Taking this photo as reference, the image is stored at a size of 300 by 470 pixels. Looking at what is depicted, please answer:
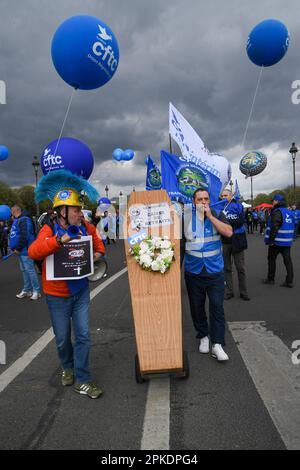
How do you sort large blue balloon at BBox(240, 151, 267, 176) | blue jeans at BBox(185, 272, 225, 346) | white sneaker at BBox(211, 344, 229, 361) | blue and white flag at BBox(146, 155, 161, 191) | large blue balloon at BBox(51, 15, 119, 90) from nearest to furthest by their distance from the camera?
white sneaker at BBox(211, 344, 229, 361) → blue jeans at BBox(185, 272, 225, 346) → large blue balloon at BBox(51, 15, 119, 90) → blue and white flag at BBox(146, 155, 161, 191) → large blue balloon at BBox(240, 151, 267, 176)

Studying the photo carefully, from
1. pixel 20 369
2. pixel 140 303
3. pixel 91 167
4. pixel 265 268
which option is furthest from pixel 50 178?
pixel 265 268

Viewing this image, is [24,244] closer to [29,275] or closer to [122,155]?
[29,275]

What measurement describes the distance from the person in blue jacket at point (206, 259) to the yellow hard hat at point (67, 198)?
1312mm

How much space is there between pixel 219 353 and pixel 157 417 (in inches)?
47.8

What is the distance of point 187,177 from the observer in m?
5.19

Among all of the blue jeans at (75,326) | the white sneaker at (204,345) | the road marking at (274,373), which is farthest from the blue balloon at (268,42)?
the blue jeans at (75,326)

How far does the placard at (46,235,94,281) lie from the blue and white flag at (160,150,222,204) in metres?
2.12

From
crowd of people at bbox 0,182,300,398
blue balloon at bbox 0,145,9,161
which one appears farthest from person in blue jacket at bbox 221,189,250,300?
blue balloon at bbox 0,145,9,161

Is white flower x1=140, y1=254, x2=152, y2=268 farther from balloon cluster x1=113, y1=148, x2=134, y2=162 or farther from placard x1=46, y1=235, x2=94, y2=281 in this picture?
balloon cluster x1=113, y1=148, x2=134, y2=162

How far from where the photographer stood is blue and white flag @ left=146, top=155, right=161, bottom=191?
9.22m

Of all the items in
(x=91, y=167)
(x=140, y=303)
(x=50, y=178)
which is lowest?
(x=140, y=303)
